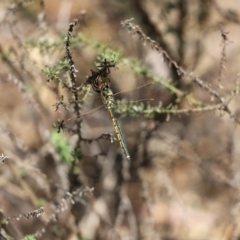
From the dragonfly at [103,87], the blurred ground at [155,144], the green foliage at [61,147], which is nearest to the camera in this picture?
the dragonfly at [103,87]

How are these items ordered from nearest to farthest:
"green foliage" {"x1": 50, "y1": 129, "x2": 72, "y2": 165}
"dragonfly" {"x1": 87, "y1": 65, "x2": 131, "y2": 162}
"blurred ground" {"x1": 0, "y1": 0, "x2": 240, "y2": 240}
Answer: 1. "dragonfly" {"x1": 87, "y1": 65, "x2": 131, "y2": 162}
2. "green foliage" {"x1": 50, "y1": 129, "x2": 72, "y2": 165}
3. "blurred ground" {"x1": 0, "y1": 0, "x2": 240, "y2": 240}

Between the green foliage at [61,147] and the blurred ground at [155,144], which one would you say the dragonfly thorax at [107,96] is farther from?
the blurred ground at [155,144]

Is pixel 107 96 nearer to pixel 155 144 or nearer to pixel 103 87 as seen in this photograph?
pixel 103 87

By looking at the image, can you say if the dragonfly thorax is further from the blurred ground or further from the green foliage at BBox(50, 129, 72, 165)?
the blurred ground

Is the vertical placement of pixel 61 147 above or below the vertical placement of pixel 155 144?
below

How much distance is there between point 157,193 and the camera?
1.83 m

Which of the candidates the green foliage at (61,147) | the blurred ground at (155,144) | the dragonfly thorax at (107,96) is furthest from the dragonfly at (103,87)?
the blurred ground at (155,144)

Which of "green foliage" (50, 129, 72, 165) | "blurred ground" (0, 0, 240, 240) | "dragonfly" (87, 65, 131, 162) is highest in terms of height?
"blurred ground" (0, 0, 240, 240)

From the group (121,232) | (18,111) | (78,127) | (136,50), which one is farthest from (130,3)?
(78,127)

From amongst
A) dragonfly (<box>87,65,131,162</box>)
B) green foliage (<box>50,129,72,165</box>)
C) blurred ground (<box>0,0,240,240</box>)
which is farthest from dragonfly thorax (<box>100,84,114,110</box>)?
blurred ground (<box>0,0,240,240</box>)

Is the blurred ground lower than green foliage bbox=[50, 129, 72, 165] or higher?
higher

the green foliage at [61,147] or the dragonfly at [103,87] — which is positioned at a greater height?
the green foliage at [61,147]

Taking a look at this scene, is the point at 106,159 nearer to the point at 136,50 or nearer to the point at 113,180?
the point at 113,180

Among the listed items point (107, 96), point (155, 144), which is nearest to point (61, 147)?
point (107, 96)
